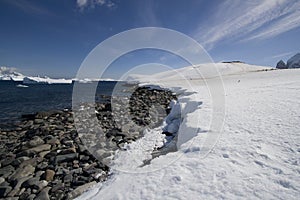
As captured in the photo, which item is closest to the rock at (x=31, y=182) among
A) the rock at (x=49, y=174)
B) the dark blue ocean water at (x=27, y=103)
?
→ the rock at (x=49, y=174)

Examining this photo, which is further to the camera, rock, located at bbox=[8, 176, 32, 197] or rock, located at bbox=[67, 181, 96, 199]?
rock, located at bbox=[8, 176, 32, 197]

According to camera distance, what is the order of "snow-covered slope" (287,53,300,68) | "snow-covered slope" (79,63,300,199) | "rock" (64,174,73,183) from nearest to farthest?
"snow-covered slope" (79,63,300,199)
"rock" (64,174,73,183)
"snow-covered slope" (287,53,300,68)

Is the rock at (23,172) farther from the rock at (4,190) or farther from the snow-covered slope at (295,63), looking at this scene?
the snow-covered slope at (295,63)

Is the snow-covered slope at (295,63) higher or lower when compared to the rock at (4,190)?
higher

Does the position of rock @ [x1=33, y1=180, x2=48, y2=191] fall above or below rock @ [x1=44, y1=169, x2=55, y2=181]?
below

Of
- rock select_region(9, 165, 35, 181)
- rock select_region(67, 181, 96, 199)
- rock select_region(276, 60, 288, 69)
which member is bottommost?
rock select_region(9, 165, 35, 181)

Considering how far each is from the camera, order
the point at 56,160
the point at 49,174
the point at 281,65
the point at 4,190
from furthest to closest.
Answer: the point at 281,65, the point at 56,160, the point at 49,174, the point at 4,190

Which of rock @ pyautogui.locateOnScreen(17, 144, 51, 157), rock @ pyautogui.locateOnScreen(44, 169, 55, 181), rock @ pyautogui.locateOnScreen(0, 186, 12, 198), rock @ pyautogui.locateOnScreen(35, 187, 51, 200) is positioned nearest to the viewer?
rock @ pyautogui.locateOnScreen(35, 187, 51, 200)

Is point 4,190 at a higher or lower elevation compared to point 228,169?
lower

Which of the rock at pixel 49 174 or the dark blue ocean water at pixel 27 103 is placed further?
the dark blue ocean water at pixel 27 103

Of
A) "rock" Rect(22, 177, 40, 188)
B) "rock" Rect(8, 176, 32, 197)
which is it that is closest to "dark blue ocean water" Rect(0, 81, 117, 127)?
"rock" Rect(8, 176, 32, 197)

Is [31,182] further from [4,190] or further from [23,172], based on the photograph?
[23,172]

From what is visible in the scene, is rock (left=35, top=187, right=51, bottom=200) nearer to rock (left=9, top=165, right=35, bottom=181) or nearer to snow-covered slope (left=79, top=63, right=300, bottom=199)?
snow-covered slope (left=79, top=63, right=300, bottom=199)

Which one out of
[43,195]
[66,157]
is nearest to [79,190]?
[43,195]
